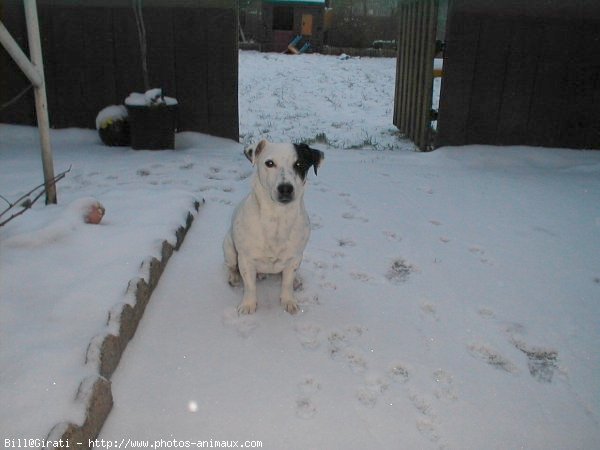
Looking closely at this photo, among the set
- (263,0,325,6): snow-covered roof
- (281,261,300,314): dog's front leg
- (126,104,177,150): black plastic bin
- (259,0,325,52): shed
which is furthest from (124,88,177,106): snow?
(263,0,325,6): snow-covered roof

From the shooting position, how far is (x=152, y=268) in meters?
2.98

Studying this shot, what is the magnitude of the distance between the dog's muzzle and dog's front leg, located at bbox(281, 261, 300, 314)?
47 centimetres

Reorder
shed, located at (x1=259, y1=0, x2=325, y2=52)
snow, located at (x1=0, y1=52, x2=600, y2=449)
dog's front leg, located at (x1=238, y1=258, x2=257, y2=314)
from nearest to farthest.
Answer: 1. snow, located at (x1=0, y1=52, x2=600, y2=449)
2. dog's front leg, located at (x1=238, y1=258, x2=257, y2=314)
3. shed, located at (x1=259, y1=0, x2=325, y2=52)

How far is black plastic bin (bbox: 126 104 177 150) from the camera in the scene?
19.3ft

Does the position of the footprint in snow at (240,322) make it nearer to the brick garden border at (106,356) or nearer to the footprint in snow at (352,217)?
the brick garden border at (106,356)

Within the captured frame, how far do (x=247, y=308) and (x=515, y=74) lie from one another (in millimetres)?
5141

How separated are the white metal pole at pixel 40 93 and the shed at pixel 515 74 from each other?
4626 millimetres

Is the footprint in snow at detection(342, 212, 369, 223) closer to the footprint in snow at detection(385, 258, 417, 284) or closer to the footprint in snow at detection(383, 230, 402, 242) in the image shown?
the footprint in snow at detection(383, 230, 402, 242)

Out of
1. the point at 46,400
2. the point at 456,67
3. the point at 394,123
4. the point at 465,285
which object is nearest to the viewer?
the point at 46,400

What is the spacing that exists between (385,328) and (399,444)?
0.82 m

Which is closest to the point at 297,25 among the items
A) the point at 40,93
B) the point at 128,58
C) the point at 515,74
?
the point at 128,58

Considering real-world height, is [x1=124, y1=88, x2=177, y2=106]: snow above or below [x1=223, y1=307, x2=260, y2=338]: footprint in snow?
above

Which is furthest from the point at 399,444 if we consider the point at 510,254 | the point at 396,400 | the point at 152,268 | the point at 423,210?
the point at 423,210

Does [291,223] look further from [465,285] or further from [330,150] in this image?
[330,150]
